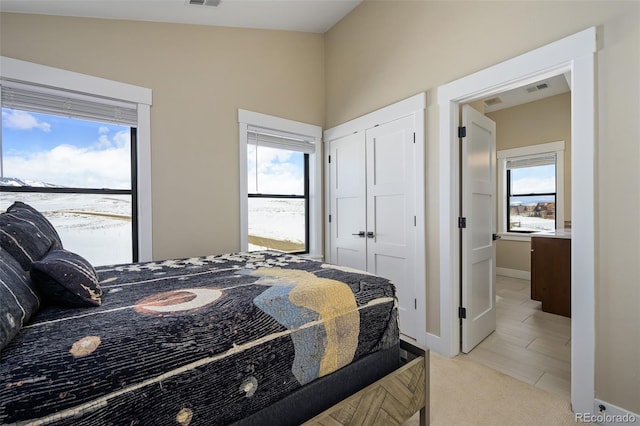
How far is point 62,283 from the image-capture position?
1047 mm

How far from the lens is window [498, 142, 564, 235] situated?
14.8 ft

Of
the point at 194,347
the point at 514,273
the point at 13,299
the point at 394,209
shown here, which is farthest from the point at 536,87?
the point at 13,299

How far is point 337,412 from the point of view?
1136mm

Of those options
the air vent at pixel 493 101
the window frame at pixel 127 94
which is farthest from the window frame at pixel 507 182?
the window frame at pixel 127 94

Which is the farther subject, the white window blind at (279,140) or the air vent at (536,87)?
the air vent at (536,87)

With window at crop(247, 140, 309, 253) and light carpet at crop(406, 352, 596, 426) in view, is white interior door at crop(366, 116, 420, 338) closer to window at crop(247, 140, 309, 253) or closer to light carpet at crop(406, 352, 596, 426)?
light carpet at crop(406, 352, 596, 426)

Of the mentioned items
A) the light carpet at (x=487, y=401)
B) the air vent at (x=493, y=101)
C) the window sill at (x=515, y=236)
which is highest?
the air vent at (x=493, y=101)

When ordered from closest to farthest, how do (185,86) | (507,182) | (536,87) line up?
1. (185,86)
2. (536,87)
3. (507,182)

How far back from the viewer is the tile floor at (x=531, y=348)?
2061 mm

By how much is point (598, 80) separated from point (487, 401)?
1990mm

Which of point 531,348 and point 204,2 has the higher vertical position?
point 204,2

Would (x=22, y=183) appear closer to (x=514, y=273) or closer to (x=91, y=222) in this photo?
(x=91, y=222)

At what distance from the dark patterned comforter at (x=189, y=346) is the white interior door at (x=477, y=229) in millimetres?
1273

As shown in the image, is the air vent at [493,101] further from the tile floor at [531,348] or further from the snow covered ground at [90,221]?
the snow covered ground at [90,221]
